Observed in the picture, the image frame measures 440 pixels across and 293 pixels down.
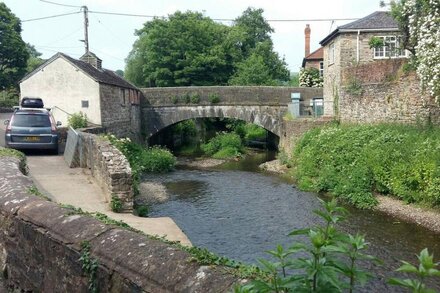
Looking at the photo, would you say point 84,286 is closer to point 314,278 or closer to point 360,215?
point 314,278

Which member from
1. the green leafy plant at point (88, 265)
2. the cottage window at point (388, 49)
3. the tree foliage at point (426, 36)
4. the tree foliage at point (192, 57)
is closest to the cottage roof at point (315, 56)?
the tree foliage at point (192, 57)

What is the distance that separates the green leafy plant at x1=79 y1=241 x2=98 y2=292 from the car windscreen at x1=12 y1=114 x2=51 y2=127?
1339 cm

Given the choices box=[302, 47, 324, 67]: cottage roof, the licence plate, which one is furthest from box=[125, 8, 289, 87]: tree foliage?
the licence plate

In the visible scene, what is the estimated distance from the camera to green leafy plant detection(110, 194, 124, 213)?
9.86 m

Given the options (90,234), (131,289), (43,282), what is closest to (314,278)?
(131,289)

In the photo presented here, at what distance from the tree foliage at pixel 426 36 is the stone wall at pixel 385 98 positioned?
187 cm

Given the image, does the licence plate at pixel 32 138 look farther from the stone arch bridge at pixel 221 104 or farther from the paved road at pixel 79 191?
the stone arch bridge at pixel 221 104

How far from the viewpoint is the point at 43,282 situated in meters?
4.18

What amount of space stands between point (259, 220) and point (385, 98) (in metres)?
9.76

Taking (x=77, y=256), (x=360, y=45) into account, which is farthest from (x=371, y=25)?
(x=77, y=256)

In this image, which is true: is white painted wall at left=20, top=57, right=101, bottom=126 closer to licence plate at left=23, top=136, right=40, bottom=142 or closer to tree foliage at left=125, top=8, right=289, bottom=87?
licence plate at left=23, top=136, right=40, bottom=142

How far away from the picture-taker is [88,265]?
350cm

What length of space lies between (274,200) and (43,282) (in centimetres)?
1381

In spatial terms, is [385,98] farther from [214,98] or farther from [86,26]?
[86,26]
